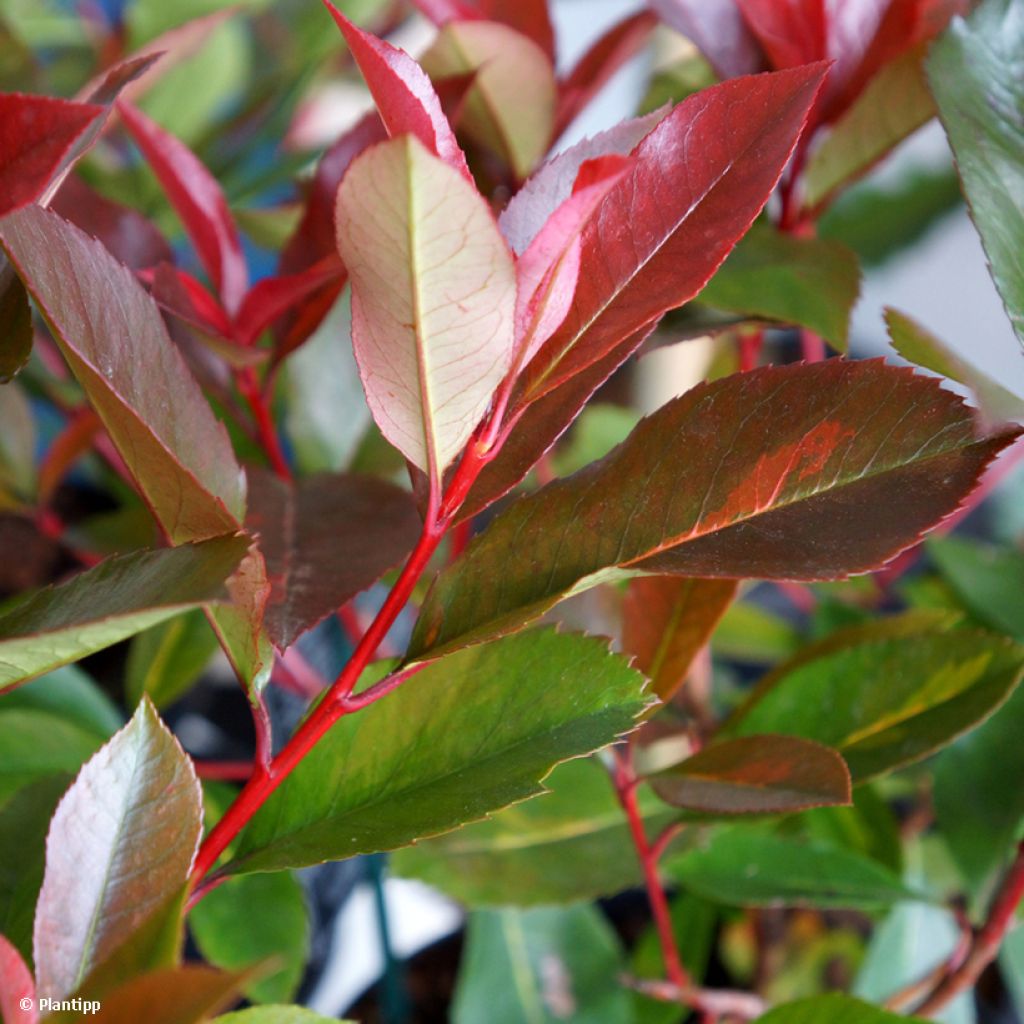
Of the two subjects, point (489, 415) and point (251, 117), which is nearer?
point (489, 415)

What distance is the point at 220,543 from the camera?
0.25 m

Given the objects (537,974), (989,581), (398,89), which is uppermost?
(398,89)

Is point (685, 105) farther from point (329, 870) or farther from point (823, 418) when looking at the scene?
point (329, 870)

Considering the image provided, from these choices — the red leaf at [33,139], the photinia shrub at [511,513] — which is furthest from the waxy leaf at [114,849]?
the red leaf at [33,139]

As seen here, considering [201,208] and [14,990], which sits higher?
[201,208]

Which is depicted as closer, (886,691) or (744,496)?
(744,496)

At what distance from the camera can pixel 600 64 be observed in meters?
0.47

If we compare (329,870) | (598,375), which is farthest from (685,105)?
(329,870)

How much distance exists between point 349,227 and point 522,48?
0.22 m

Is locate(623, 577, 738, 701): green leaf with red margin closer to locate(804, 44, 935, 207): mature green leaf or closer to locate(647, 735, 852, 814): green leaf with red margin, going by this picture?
locate(647, 735, 852, 814): green leaf with red margin

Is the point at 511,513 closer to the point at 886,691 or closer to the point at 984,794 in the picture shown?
the point at 886,691

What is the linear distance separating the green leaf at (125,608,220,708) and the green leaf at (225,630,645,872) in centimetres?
19

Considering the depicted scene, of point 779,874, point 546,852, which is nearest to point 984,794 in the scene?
point 779,874

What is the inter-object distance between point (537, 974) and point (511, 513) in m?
0.40
